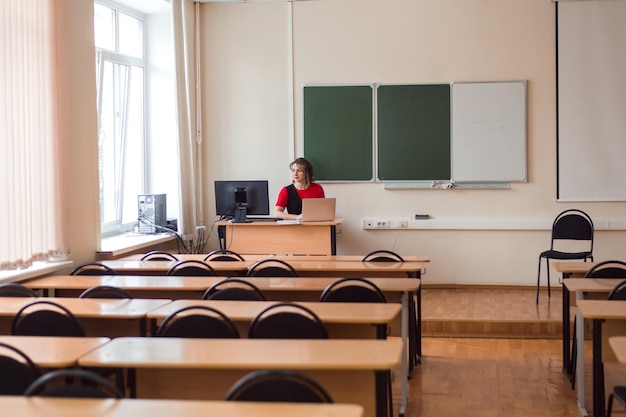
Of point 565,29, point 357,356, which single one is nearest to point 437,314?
point 565,29

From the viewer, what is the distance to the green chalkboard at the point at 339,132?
8.98 m

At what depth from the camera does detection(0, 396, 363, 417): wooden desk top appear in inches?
99.5

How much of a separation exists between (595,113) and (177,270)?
5089 millimetres

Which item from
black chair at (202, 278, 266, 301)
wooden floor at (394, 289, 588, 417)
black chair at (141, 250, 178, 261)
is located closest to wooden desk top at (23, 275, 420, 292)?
black chair at (202, 278, 266, 301)

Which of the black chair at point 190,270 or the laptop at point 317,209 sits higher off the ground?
the laptop at point 317,209

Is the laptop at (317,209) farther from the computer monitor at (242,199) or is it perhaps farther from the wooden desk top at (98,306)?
the wooden desk top at (98,306)

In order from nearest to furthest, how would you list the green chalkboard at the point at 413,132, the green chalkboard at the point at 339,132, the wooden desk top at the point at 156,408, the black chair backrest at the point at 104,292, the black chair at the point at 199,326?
the wooden desk top at the point at 156,408, the black chair at the point at 199,326, the black chair backrest at the point at 104,292, the green chalkboard at the point at 413,132, the green chalkboard at the point at 339,132

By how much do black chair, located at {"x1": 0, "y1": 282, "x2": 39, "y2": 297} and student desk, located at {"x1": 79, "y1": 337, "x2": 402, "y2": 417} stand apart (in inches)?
68.7

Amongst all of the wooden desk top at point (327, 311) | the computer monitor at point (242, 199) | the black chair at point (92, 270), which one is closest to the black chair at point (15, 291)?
the black chair at point (92, 270)

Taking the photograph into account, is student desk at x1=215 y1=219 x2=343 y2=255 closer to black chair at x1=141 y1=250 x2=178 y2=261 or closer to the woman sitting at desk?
the woman sitting at desk

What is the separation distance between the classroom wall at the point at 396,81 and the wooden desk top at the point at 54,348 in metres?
5.70

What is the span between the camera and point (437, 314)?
7.38 metres

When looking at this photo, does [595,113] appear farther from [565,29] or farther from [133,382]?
[133,382]

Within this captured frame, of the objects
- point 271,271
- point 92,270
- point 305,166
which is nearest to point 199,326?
point 271,271
